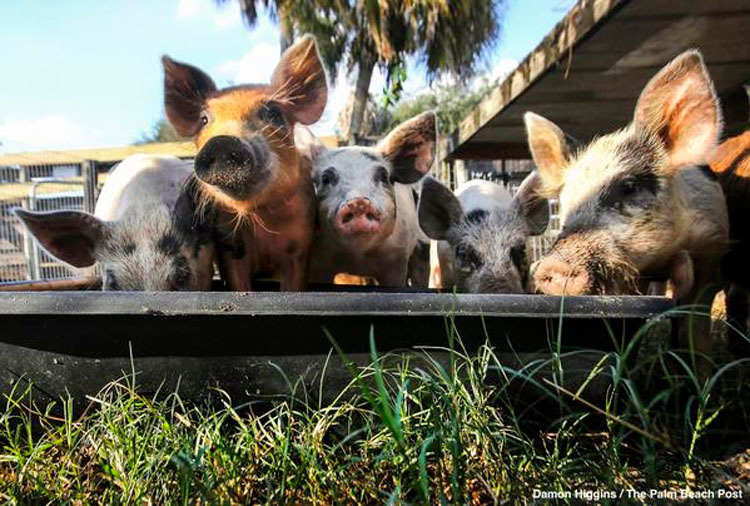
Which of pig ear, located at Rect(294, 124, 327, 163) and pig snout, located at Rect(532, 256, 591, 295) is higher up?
pig ear, located at Rect(294, 124, 327, 163)

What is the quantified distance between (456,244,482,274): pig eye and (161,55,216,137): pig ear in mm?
1572

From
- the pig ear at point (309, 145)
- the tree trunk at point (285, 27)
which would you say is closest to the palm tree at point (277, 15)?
the tree trunk at point (285, 27)

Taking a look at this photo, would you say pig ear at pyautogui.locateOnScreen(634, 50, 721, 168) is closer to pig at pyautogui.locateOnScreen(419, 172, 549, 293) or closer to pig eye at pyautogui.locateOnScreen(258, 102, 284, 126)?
pig at pyautogui.locateOnScreen(419, 172, 549, 293)

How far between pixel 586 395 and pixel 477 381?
0.36 meters

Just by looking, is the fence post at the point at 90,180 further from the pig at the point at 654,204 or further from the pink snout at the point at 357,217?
the pig at the point at 654,204

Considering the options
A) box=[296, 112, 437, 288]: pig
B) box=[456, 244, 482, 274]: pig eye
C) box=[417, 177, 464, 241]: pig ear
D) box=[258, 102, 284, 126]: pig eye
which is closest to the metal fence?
box=[296, 112, 437, 288]: pig

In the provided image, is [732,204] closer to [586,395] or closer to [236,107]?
[586,395]

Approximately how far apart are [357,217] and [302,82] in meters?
0.76

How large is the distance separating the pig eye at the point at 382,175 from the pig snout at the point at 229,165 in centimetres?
103

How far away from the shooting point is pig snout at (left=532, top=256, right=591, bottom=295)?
2184mm

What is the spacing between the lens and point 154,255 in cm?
272

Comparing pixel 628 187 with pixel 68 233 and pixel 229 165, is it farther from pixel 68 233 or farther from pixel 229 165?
pixel 68 233

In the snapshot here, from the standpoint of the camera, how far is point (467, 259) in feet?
10.8

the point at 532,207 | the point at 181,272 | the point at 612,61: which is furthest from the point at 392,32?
the point at 181,272
